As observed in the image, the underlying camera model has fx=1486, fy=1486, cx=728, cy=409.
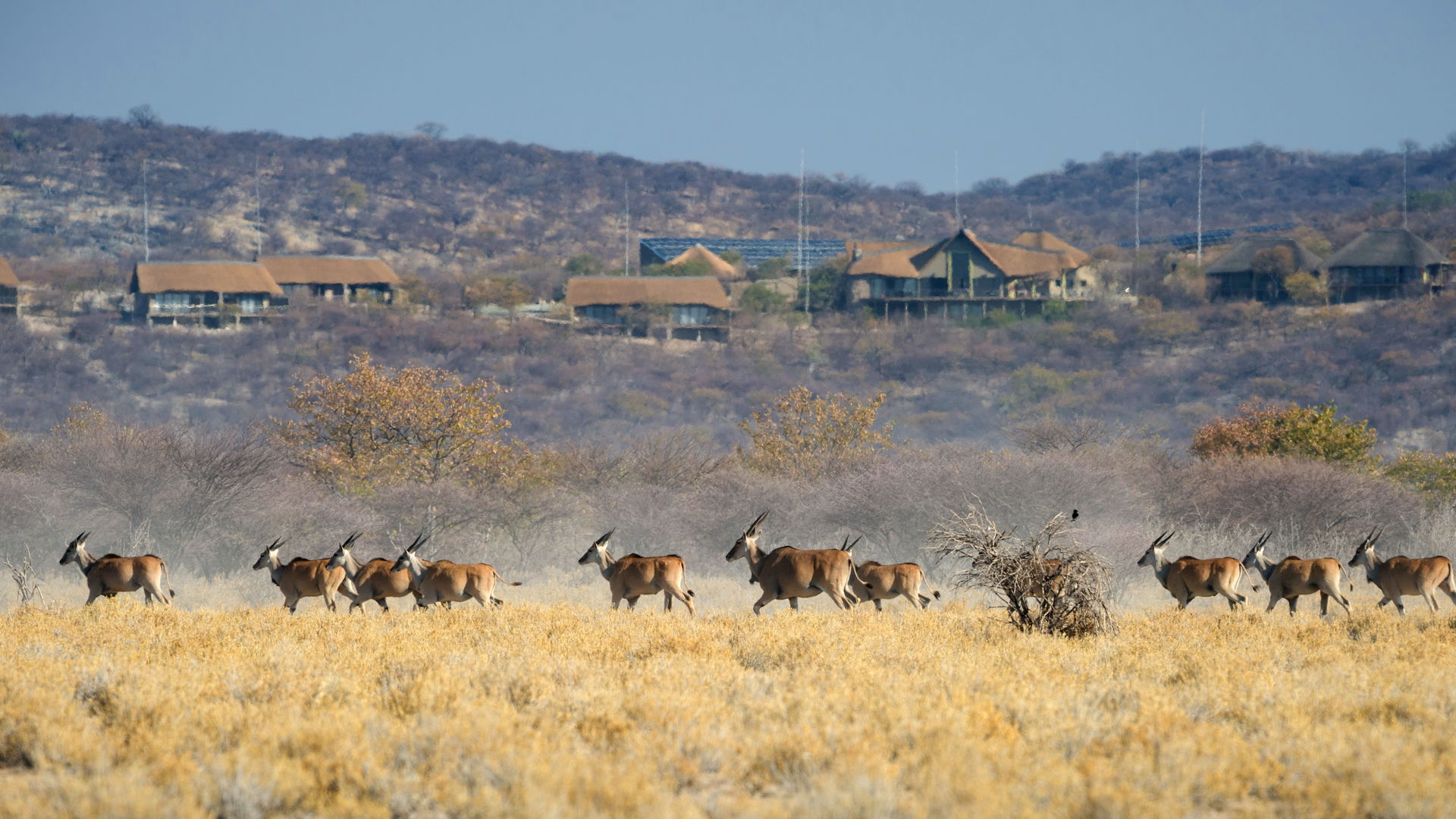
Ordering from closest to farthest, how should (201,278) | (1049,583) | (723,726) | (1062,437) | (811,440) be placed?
(723,726) < (1049,583) < (811,440) < (1062,437) < (201,278)

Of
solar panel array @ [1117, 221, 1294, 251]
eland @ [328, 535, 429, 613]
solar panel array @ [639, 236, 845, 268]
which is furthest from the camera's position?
solar panel array @ [639, 236, 845, 268]

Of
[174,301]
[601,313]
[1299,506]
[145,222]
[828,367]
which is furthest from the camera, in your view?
[145,222]

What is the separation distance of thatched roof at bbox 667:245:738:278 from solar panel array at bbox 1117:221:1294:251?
34.3 metres

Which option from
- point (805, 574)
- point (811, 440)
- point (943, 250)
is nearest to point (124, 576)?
point (805, 574)

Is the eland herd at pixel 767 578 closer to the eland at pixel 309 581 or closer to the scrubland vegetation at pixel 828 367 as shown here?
the eland at pixel 309 581

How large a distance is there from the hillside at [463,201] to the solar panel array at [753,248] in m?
7.03

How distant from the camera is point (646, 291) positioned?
9775 centimetres

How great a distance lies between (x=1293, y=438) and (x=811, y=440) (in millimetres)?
12942

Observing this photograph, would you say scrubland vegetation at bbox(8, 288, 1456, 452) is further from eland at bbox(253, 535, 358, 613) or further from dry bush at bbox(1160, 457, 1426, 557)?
eland at bbox(253, 535, 358, 613)

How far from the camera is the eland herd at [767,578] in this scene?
20578 mm

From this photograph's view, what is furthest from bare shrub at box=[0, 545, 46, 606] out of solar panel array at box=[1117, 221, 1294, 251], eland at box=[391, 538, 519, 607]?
solar panel array at box=[1117, 221, 1294, 251]

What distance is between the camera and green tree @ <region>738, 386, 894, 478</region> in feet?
135

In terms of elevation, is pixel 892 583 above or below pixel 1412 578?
below

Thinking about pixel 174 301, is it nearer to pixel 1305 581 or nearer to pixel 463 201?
pixel 463 201
